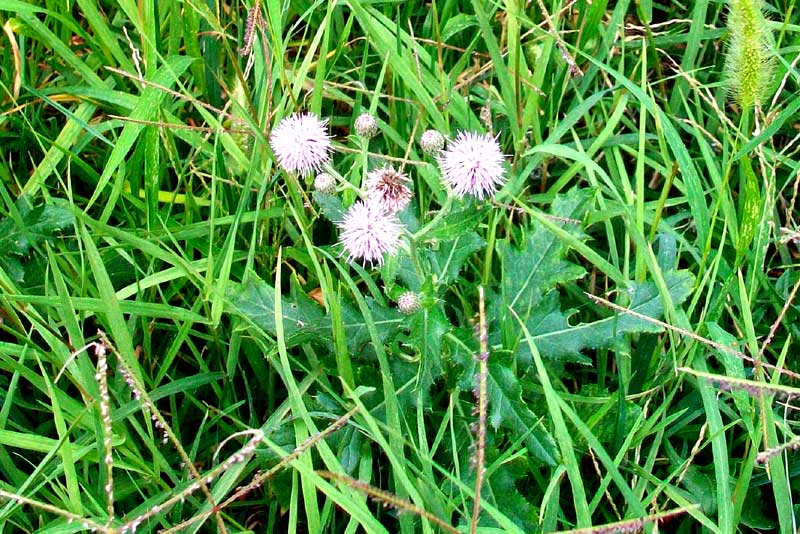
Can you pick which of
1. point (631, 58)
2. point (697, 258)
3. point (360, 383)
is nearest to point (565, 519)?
point (360, 383)

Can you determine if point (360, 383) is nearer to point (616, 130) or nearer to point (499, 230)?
point (499, 230)

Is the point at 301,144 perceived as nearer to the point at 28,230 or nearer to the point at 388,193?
the point at 388,193

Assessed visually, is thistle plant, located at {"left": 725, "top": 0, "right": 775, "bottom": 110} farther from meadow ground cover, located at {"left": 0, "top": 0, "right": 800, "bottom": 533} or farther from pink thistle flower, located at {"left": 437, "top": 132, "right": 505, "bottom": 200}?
pink thistle flower, located at {"left": 437, "top": 132, "right": 505, "bottom": 200}

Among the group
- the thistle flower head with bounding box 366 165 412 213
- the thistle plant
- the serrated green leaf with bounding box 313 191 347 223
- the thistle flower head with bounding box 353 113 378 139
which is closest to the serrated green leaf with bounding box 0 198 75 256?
the serrated green leaf with bounding box 313 191 347 223

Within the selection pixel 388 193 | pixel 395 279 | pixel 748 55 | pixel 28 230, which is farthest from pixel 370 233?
pixel 28 230

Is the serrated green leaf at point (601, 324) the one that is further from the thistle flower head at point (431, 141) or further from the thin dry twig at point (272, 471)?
the thin dry twig at point (272, 471)

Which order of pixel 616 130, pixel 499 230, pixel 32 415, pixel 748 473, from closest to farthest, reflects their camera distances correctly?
1. pixel 748 473
2. pixel 32 415
3. pixel 499 230
4. pixel 616 130

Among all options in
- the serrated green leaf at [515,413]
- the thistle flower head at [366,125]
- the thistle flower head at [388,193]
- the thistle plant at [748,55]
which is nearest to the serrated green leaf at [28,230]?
the thistle flower head at [366,125]
